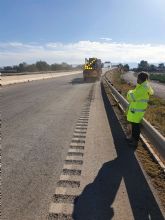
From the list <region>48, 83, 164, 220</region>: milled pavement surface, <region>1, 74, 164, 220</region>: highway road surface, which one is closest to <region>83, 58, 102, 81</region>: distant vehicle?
<region>1, 74, 164, 220</region>: highway road surface

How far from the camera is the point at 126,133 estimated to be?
33.0ft

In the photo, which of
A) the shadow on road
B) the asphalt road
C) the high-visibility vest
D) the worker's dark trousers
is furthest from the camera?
the worker's dark trousers

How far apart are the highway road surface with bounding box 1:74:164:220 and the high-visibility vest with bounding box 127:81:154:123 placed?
0.80 metres

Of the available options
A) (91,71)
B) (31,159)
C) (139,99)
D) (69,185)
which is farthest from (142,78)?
(91,71)

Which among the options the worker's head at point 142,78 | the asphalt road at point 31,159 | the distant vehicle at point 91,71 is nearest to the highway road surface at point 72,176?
the asphalt road at point 31,159

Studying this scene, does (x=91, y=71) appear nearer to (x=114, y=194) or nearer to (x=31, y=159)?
(x=31, y=159)

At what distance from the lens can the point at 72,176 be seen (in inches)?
236

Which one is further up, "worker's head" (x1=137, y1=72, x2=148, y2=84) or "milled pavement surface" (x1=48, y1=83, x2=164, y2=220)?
"worker's head" (x1=137, y1=72, x2=148, y2=84)

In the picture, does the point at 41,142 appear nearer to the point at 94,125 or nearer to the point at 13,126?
the point at 13,126

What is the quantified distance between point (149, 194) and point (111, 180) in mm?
811

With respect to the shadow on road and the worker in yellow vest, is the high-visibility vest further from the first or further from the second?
the shadow on road

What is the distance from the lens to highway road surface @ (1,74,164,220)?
464cm

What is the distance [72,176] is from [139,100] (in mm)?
2957

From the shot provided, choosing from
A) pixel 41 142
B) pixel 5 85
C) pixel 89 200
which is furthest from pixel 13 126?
pixel 5 85
